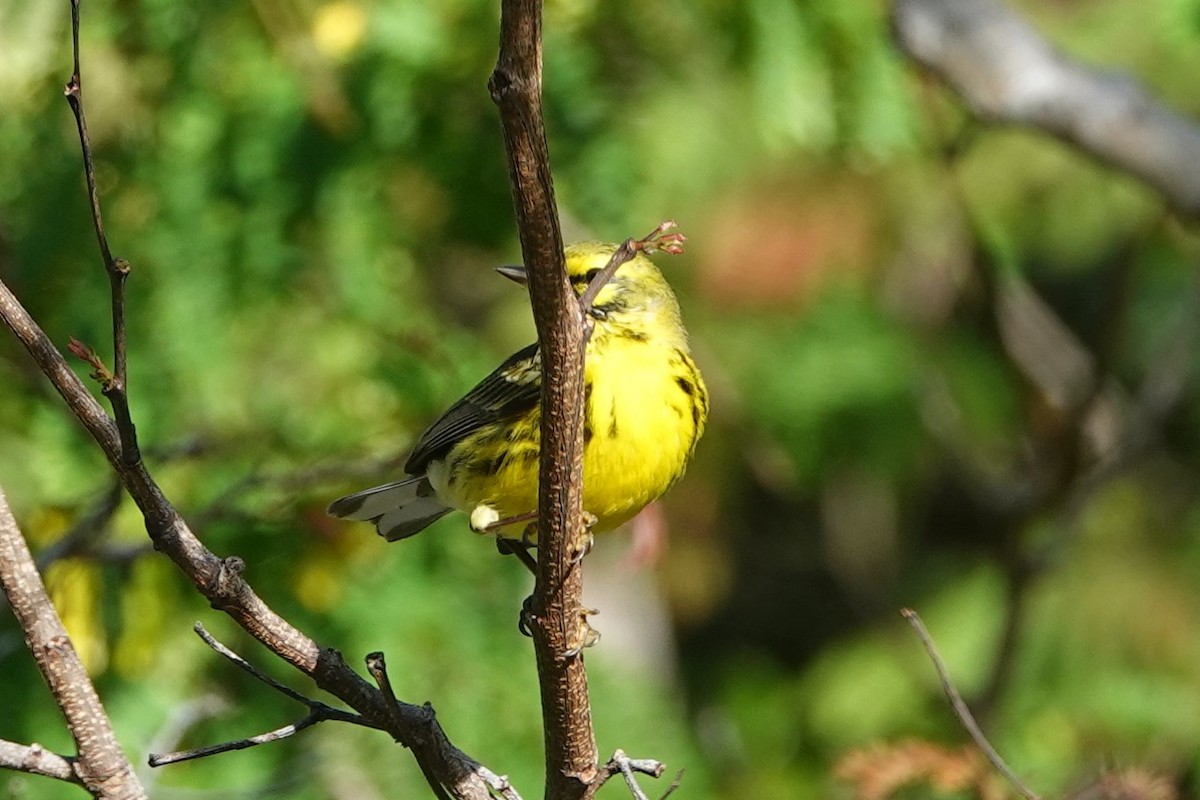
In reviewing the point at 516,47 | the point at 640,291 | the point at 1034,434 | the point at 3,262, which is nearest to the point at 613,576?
the point at 1034,434

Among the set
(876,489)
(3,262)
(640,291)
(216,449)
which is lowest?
(640,291)

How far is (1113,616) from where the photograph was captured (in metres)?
6.52

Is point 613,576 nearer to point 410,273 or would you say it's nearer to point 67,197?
point 410,273

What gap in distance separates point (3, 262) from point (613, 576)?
10.3 ft

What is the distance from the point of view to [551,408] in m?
1.94

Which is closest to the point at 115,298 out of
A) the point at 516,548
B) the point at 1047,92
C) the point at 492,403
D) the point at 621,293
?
the point at 516,548

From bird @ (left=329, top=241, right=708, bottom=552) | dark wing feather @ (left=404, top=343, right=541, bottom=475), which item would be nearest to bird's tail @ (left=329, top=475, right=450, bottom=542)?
bird @ (left=329, top=241, right=708, bottom=552)

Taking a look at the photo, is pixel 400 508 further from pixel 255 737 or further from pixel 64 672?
pixel 64 672

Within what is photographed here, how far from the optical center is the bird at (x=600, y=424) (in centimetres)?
272

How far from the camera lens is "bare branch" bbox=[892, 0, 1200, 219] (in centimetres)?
413

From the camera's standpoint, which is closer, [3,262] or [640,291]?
[640,291]

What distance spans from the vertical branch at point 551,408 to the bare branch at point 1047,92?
2541mm

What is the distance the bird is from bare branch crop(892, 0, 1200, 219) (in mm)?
1556

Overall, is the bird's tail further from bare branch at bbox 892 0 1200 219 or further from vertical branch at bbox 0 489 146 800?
bare branch at bbox 892 0 1200 219
